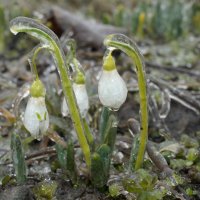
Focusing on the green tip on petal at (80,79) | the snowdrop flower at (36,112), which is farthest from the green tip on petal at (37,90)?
the green tip on petal at (80,79)

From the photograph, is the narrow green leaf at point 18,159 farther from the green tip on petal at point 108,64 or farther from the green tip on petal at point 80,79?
the green tip on petal at point 108,64

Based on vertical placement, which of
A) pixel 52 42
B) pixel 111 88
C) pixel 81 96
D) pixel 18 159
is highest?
pixel 52 42

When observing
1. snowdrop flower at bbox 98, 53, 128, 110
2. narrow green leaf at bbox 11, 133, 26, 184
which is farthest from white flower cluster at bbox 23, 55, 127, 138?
narrow green leaf at bbox 11, 133, 26, 184

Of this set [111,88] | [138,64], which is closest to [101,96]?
[111,88]

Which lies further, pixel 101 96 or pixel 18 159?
pixel 18 159

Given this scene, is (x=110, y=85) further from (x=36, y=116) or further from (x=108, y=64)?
(x=36, y=116)

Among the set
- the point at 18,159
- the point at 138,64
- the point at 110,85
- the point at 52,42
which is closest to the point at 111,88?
the point at 110,85

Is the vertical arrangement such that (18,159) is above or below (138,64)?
below

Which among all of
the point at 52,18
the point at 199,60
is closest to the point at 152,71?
the point at 199,60
